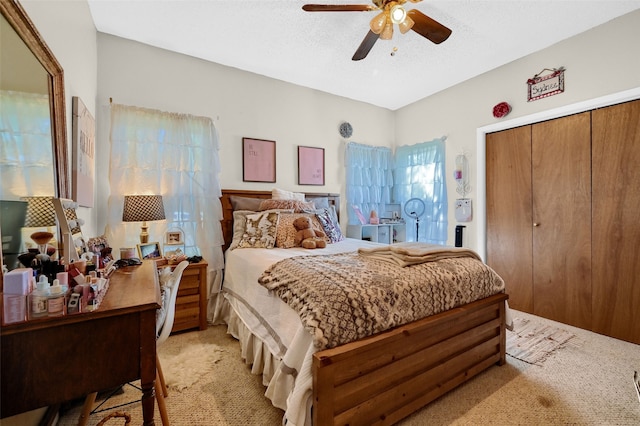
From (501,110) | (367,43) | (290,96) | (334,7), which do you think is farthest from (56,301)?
(501,110)

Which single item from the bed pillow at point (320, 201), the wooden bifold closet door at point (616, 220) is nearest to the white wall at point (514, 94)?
the wooden bifold closet door at point (616, 220)

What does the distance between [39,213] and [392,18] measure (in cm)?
215

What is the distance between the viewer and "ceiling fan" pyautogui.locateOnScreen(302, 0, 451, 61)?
1750mm

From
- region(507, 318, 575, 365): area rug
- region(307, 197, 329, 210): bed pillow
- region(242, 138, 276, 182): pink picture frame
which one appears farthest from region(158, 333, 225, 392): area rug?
region(507, 318, 575, 365): area rug

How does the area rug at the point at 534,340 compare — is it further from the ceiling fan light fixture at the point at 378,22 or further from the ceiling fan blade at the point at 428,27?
the ceiling fan light fixture at the point at 378,22

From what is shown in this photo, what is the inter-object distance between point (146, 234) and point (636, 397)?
11.8 feet

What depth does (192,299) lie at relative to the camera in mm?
2480

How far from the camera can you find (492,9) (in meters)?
2.17

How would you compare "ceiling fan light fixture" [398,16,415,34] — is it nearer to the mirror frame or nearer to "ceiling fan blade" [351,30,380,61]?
"ceiling fan blade" [351,30,380,61]

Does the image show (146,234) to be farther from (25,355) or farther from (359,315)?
(359,315)

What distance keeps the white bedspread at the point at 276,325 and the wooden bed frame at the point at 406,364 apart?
0.08m

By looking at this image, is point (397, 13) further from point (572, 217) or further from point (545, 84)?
point (572, 217)

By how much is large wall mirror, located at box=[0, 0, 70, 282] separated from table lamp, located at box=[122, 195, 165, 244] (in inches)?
34.5

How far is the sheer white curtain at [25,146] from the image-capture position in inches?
37.9
